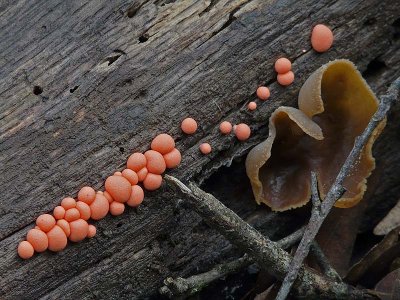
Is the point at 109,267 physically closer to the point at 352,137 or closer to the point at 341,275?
the point at 341,275

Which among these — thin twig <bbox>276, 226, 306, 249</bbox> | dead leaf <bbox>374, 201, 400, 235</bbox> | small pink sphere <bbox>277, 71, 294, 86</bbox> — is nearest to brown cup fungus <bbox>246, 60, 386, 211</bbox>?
small pink sphere <bbox>277, 71, 294, 86</bbox>

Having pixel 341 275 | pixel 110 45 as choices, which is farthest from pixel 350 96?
pixel 110 45

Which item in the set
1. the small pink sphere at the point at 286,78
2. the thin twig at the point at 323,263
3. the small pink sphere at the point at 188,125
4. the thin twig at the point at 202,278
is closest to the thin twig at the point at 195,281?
the thin twig at the point at 202,278

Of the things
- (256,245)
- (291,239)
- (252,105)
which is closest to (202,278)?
(256,245)

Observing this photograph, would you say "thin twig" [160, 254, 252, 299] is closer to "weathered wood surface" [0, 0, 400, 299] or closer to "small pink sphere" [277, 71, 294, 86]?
"weathered wood surface" [0, 0, 400, 299]

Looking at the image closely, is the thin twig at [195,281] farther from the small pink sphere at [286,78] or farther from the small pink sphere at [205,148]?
the small pink sphere at [286,78]

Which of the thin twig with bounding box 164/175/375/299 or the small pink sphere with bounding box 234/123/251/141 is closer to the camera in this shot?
the thin twig with bounding box 164/175/375/299
